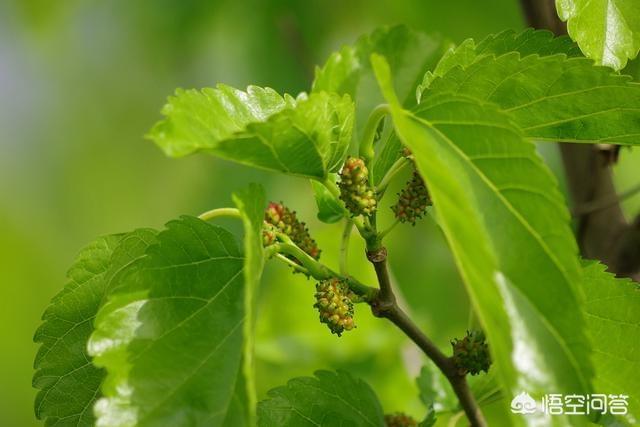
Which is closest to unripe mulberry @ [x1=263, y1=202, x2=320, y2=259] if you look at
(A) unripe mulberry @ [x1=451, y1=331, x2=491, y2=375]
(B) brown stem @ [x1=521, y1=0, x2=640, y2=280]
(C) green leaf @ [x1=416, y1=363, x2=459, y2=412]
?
(A) unripe mulberry @ [x1=451, y1=331, x2=491, y2=375]

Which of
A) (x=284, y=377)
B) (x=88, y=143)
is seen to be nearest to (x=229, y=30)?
(x=284, y=377)

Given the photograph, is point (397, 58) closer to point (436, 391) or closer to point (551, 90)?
point (551, 90)

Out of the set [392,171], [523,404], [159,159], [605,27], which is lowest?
[523,404]

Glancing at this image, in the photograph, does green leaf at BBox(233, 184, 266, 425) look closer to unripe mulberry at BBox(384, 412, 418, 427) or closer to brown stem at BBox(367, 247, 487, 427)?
brown stem at BBox(367, 247, 487, 427)

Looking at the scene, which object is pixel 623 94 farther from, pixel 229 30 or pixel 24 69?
pixel 24 69

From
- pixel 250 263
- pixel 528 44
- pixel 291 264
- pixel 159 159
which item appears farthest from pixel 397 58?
pixel 159 159

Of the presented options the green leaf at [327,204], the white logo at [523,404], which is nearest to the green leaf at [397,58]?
the green leaf at [327,204]
